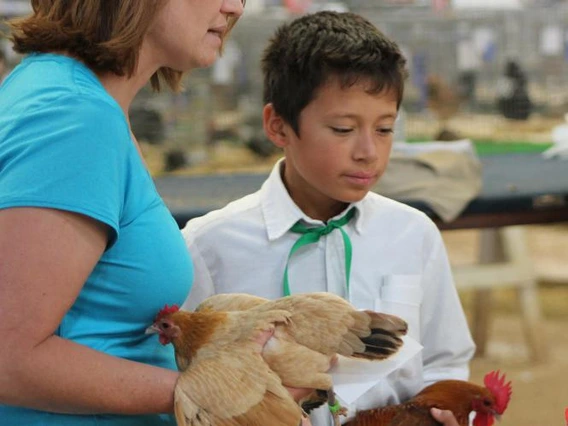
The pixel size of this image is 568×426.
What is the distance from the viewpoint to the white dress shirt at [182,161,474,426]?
175cm

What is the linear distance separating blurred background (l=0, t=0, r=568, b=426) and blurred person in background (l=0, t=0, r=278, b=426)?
11.7 feet

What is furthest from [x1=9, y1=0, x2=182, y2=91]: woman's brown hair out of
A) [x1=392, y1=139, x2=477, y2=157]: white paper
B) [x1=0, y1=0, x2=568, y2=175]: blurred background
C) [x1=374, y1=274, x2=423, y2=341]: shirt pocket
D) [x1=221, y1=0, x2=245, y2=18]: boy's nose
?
[x1=0, y1=0, x2=568, y2=175]: blurred background

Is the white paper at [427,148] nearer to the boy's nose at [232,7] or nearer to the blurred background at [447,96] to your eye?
the blurred background at [447,96]

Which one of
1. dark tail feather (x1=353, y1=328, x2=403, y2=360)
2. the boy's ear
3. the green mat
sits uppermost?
the boy's ear

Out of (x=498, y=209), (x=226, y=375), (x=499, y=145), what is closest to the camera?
(x=226, y=375)

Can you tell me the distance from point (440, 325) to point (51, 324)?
3.06 ft

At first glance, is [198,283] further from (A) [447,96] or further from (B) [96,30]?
(A) [447,96]

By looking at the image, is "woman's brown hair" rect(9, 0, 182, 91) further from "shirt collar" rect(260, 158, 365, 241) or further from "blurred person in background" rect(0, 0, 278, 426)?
"shirt collar" rect(260, 158, 365, 241)

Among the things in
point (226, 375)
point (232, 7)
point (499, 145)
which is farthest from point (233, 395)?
point (499, 145)

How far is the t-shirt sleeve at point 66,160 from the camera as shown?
3.43 ft

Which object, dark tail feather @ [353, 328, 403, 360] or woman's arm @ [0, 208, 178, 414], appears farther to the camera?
dark tail feather @ [353, 328, 403, 360]

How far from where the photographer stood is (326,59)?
178 cm

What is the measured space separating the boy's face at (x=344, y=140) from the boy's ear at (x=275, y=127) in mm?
67

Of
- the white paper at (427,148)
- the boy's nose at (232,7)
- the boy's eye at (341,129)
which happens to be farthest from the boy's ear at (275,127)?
the white paper at (427,148)
